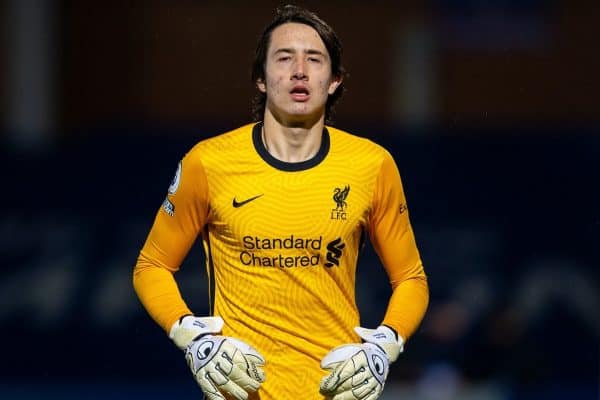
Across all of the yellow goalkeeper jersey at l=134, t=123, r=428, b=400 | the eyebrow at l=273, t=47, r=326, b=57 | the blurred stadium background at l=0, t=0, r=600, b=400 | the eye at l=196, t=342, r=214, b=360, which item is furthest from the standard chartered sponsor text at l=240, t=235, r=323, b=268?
the blurred stadium background at l=0, t=0, r=600, b=400

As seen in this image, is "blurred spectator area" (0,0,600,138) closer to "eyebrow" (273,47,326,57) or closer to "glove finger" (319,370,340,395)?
"eyebrow" (273,47,326,57)

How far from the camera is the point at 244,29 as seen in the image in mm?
14000

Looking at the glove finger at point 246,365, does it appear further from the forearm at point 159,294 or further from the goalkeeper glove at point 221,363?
the forearm at point 159,294

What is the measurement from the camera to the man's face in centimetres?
→ 409

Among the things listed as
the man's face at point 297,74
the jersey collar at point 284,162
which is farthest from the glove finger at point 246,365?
the man's face at point 297,74

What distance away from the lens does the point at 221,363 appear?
3.78 m

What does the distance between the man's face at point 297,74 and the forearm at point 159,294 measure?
62cm

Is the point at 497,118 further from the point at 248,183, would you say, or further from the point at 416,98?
the point at 248,183

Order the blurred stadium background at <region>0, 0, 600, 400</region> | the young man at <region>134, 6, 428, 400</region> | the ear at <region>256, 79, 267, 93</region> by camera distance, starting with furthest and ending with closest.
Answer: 1. the blurred stadium background at <region>0, 0, 600, 400</region>
2. the ear at <region>256, 79, 267, 93</region>
3. the young man at <region>134, 6, 428, 400</region>

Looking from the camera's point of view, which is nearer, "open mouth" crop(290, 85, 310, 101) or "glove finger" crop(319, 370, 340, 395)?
"glove finger" crop(319, 370, 340, 395)

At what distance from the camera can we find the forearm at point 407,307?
13.5 feet

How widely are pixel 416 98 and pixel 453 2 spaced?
1.44m

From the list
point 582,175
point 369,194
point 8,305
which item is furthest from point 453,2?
point 369,194

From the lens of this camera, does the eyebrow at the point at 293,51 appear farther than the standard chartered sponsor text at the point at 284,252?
Yes
